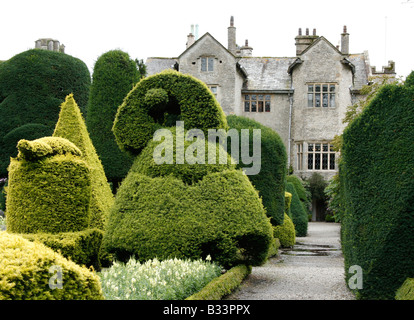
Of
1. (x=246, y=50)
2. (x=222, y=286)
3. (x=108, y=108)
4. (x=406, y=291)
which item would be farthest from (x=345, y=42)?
(x=406, y=291)

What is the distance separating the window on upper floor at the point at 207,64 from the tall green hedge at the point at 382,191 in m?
26.5

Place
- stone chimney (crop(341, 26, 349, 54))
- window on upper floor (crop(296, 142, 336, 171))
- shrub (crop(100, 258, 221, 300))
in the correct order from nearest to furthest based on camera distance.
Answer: shrub (crop(100, 258, 221, 300)), window on upper floor (crop(296, 142, 336, 171)), stone chimney (crop(341, 26, 349, 54))

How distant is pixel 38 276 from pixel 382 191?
4494 millimetres

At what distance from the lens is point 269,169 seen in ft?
46.9

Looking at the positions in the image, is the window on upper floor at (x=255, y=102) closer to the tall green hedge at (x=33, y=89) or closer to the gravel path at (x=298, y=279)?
the tall green hedge at (x=33, y=89)

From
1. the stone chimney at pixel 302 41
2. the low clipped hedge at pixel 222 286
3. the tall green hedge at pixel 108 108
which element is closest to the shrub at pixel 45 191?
the low clipped hedge at pixel 222 286

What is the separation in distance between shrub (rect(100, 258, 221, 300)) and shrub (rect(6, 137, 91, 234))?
1386mm

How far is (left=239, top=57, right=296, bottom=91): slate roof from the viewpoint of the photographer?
34031mm

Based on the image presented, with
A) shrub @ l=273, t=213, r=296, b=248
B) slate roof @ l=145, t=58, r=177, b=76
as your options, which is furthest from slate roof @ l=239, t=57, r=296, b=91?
shrub @ l=273, t=213, r=296, b=248

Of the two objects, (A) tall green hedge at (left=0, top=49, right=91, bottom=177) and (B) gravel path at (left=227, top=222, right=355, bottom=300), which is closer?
(B) gravel path at (left=227, top=222, right=355, bottom=300)

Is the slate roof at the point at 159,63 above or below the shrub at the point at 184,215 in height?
above

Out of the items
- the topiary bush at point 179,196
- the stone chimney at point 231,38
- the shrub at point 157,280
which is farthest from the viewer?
the stone chimney at point 231,38

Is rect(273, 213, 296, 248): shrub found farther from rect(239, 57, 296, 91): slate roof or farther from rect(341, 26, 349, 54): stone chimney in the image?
rect(341, 26, 349, 54): stone chimney

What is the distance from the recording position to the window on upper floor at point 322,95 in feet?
110
